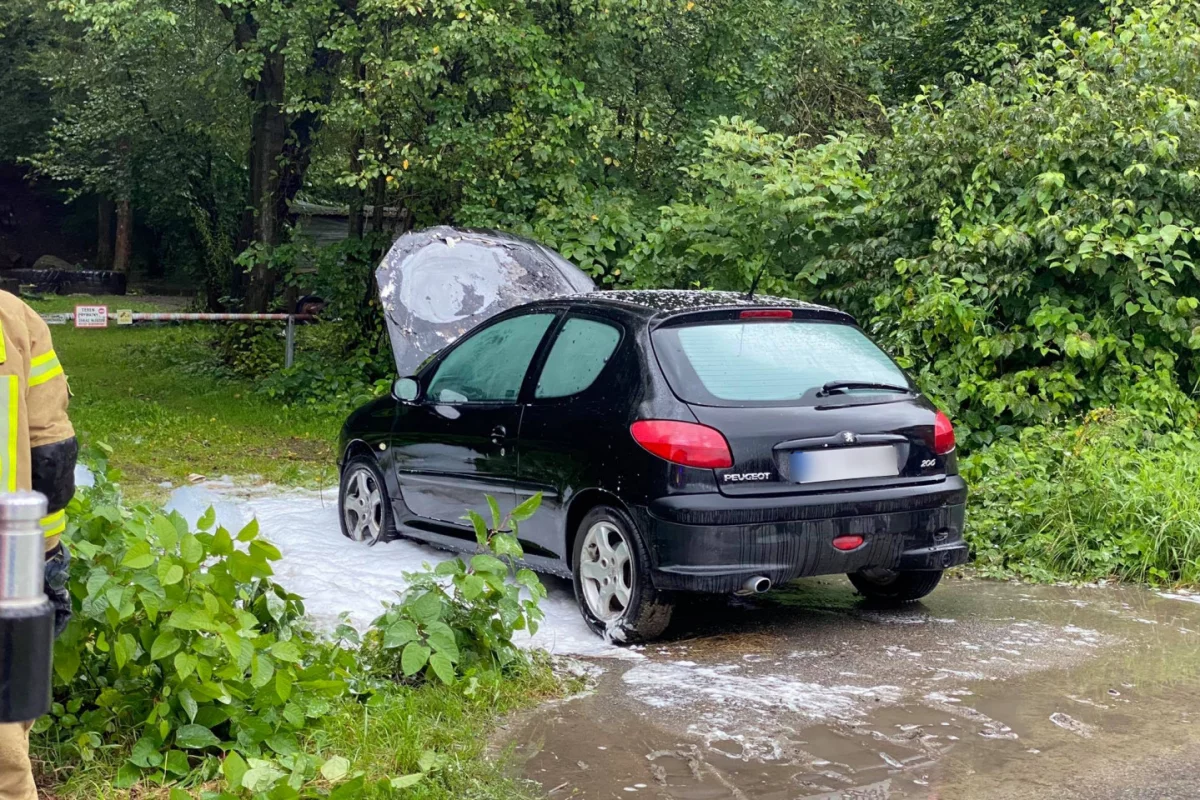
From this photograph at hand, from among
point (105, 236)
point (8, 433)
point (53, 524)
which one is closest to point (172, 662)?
point (53, 524)

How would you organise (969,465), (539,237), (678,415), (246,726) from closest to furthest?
1. (246,726)
2. (678,415)
3. (969,465)
4. (539,237)

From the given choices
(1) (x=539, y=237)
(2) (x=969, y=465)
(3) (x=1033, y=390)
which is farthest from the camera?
(1) (x=539, y=237)

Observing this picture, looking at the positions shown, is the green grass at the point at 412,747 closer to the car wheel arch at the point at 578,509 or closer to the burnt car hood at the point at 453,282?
the car wheel arch at the point at 578,509

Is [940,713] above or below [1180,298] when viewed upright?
below

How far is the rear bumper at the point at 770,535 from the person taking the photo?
5.54 m

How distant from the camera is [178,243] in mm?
37594

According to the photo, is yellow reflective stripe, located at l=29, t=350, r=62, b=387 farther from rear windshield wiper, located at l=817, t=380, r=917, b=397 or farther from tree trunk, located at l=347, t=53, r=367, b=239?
tree trunk, located at l=347, t=53, r=367, b=239

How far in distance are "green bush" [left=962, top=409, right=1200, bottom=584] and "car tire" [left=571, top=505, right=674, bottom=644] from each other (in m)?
2.44

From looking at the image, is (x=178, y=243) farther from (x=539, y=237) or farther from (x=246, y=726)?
(x=246, y=726)

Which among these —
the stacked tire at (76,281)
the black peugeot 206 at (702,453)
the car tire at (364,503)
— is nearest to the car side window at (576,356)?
the black peugeot 206 at (702,453)

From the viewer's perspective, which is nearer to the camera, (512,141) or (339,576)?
(339,576)

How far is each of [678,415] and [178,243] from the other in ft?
113

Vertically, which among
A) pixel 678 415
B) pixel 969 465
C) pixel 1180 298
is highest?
pixel 1180 298

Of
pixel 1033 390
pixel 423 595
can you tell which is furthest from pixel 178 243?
pixel 423 595
